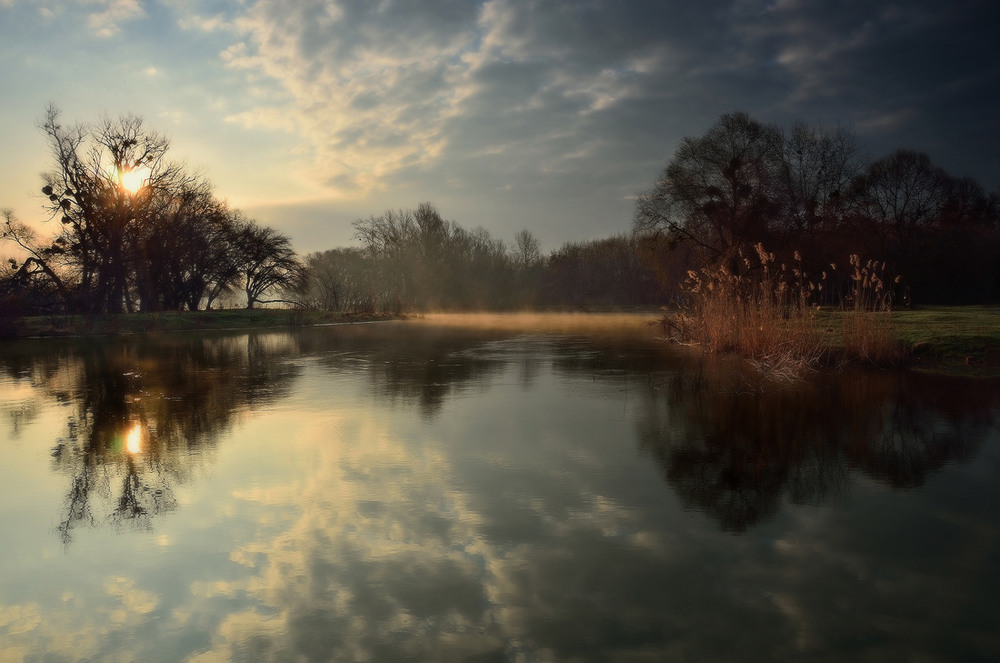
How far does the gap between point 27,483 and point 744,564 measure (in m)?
5.79

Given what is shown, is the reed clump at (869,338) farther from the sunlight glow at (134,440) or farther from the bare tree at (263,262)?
the bare tree at (263,262)

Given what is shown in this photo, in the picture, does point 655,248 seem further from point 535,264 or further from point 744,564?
Result: point 535,264

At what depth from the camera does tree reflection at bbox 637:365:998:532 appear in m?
5.39

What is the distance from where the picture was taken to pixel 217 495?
5379mm

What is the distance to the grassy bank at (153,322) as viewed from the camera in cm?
2820

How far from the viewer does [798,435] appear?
7.12 metres

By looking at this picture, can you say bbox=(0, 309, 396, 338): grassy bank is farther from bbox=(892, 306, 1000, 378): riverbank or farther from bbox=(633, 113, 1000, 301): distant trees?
bbox=(892, 306, 1000, 378): riverbank

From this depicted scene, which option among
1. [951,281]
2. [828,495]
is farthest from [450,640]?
[951,281]

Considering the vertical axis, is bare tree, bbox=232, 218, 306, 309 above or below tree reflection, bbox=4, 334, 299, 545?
above

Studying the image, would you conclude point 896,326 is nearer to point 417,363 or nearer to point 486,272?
point 417,363

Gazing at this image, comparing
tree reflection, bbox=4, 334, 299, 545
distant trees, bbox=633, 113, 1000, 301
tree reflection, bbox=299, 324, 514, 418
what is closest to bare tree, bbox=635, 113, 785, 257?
distant trees, bbox=633, 113, 1000, 301

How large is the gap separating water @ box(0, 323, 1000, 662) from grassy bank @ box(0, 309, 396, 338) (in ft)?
71.4

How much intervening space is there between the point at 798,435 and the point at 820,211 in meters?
36.6

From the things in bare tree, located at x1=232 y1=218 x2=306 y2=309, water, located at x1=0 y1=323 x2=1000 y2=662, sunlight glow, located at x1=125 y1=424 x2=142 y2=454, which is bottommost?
water, located at x1=0 y1=323 x2=1000 y2=662
